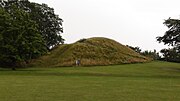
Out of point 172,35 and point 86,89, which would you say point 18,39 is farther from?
point 86,89

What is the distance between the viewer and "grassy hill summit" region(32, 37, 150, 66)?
72750mm

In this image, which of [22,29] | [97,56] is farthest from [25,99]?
[97,56]

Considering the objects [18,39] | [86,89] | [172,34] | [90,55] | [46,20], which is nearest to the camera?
[86,89]

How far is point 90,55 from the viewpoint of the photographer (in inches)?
2970

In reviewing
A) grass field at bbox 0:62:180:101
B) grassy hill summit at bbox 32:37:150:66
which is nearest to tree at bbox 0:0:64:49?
grassy hill summit at bbox 32:37:150:66

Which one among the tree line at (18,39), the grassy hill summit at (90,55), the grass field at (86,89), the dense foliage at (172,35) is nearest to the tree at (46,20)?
the grassy hill summit at (90,55)

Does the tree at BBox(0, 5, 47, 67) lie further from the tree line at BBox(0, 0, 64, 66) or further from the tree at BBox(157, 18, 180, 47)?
the tree at BBox(157, 18, 180, 47)

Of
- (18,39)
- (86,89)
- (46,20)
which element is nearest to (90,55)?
(46,20)

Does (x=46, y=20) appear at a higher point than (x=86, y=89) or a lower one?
higher

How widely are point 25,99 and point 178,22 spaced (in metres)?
45.7

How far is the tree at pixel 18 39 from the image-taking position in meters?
56.2

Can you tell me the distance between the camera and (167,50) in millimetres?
97625

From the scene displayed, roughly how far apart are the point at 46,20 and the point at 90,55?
16.1 meters

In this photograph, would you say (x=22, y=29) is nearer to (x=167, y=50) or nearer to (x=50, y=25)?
(x=50, y=25)
